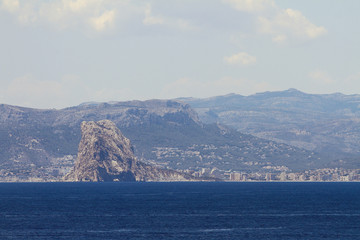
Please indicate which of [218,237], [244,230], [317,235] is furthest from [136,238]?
[317,235]

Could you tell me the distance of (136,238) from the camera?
17925 cm

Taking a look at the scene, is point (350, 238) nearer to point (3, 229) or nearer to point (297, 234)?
point (297, 234)

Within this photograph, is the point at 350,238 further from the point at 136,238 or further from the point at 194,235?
the point at 136,238

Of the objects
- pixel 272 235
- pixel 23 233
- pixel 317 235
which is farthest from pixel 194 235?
pixel 23 233

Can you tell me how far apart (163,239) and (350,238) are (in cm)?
4536

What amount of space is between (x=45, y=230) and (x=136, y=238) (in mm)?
30401

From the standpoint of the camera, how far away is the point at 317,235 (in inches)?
7313

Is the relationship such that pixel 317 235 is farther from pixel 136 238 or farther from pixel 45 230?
pixel 45 230

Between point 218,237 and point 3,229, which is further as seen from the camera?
point 3,229

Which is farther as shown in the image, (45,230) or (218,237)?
(45,230)

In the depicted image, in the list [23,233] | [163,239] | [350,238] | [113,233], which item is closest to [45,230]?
[23,233]

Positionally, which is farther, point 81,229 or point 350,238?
point 81,229

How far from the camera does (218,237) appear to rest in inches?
7156

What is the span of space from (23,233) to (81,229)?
1575 centimetres
